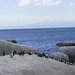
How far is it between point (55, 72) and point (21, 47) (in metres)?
10.7

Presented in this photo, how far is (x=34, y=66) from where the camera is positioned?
36.4ft

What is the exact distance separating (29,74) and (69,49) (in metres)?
19.5

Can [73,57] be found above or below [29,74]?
→ below

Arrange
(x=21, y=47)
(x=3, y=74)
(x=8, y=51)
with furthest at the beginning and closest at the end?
(x=21, y=47)
(x=8, y=51)
(x=3, y=74)

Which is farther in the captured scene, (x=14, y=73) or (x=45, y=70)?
(x=45, y=70)

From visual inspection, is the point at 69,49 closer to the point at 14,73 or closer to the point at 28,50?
the point at 28,50

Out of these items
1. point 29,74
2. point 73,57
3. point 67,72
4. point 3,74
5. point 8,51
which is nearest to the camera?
point 3,74

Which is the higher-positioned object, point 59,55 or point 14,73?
point 14,73

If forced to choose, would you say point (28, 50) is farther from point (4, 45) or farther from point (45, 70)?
point (45, 70)

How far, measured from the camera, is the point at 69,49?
28.4 m

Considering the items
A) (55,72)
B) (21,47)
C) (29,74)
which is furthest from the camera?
(21,47)

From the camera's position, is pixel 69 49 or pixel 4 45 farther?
pixel 69 49

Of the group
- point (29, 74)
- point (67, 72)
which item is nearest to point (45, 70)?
point (29, 74)

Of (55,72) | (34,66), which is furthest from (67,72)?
(34,66)
